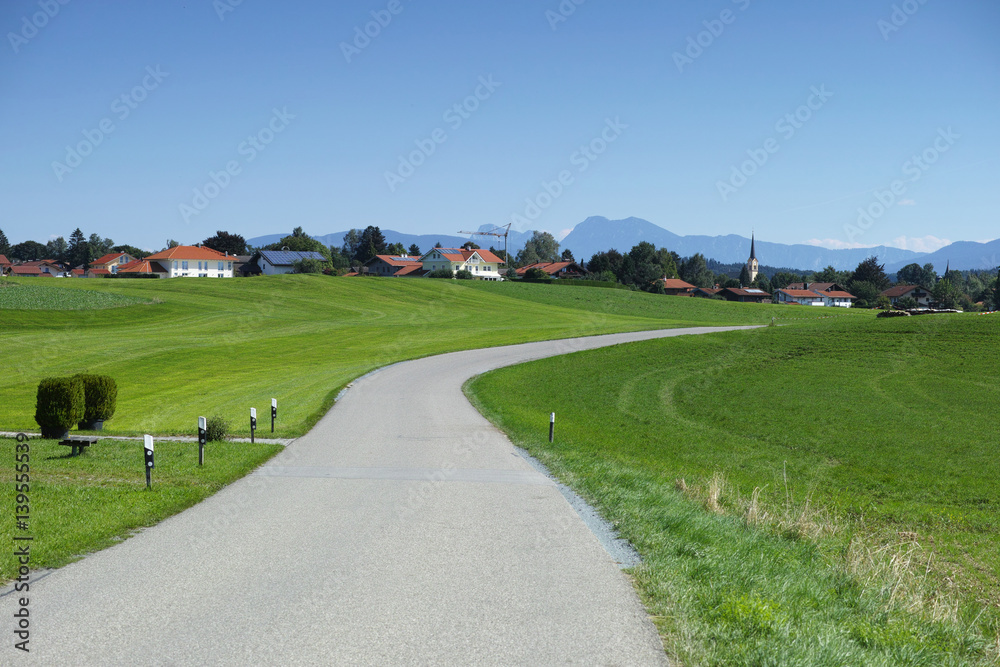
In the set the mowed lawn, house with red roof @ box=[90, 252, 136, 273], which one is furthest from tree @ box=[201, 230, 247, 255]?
the mowed lawn

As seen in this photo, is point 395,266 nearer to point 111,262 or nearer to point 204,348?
point 111,262

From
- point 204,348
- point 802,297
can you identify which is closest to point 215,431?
point 204,348

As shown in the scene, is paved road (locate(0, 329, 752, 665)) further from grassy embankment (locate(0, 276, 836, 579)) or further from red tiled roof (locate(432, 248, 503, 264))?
red tiled roof (locate(432, 248, 503, 264))

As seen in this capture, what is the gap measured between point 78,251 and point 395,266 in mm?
100136

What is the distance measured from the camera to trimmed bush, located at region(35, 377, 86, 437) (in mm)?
18141

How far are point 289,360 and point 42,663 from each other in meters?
35.6

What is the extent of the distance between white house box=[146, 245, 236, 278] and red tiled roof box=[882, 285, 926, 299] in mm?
152041

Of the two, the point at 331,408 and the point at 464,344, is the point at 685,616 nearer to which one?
the point at 331,408

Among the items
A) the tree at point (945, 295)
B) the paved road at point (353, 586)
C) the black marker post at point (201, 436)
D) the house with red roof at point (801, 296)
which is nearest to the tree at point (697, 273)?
the house with red roof at point (801, 296)

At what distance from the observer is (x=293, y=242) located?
149500mm

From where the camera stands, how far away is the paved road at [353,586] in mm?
6316

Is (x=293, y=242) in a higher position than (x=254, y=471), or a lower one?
higher

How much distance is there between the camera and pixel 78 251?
184 metres

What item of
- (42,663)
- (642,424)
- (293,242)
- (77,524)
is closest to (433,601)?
(42,663)
